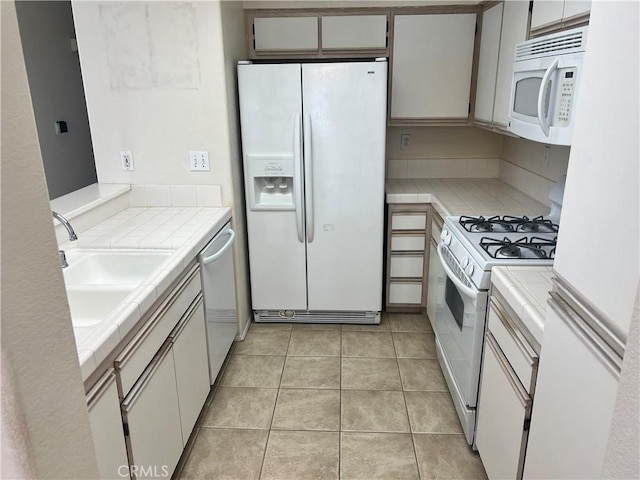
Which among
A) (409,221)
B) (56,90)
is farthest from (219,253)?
(56,90)

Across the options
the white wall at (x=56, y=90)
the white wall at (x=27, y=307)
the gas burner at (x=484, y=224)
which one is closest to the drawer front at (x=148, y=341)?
the white wall at (x=27, y=307)

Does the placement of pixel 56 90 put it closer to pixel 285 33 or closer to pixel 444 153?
pixel 285 33

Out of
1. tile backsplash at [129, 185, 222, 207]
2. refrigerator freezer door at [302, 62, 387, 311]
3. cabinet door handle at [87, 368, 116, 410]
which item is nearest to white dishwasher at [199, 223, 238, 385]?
tile backsplash at [129, 185, 222, 207]

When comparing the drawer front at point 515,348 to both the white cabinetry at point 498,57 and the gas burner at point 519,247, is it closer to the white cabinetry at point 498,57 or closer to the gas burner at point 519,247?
the gas burner at point 519,247

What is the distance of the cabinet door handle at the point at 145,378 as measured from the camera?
4.75 feet

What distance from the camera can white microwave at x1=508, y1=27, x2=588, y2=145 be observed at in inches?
63.4

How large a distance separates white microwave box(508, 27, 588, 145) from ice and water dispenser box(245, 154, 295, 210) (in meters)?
1.38

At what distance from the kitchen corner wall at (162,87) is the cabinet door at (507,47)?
1553 mm

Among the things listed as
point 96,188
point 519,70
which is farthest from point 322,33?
point 96,188

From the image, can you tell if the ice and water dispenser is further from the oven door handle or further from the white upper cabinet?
the white upper cabinet

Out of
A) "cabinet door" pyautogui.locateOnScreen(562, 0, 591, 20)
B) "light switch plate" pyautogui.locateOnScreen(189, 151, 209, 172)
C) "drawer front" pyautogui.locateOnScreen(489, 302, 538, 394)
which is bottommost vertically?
"drawer front" pyautogui.locateOnScreen(489, 302, 538, 394)

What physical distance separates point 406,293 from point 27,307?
2.83m

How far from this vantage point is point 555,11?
76.7 inches

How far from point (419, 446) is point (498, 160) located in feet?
7.75
